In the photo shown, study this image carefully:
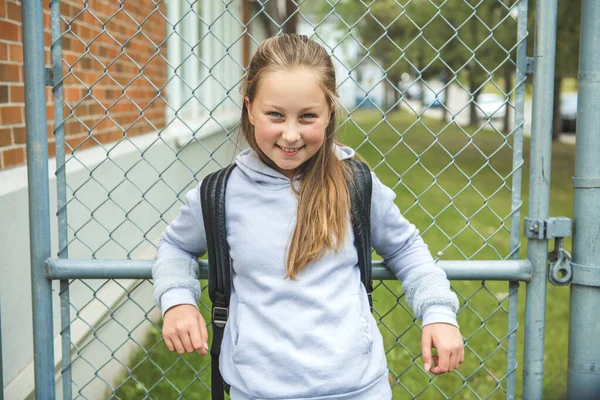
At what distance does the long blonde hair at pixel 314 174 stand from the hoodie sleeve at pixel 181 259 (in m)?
0.25

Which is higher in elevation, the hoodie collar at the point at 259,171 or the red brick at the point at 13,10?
the red brick at the point at 13,10

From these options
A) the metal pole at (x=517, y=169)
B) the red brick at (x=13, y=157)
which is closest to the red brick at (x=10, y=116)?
the red brick at (x=13, y=157)

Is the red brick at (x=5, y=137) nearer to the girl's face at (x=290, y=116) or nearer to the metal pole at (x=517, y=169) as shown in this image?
the girl's face at (x=290, y=116)

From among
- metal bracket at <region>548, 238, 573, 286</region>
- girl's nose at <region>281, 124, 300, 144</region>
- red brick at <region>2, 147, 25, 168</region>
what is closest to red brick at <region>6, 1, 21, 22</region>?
red brick at <region>2, 147, 25, 168</region>

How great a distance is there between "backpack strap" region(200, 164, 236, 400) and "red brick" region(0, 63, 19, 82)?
3.80 ft

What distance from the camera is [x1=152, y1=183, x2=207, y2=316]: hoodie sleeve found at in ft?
5.94

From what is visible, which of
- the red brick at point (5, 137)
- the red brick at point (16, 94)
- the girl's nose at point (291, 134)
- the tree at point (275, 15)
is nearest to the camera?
the girl's nose at point (291, 134)

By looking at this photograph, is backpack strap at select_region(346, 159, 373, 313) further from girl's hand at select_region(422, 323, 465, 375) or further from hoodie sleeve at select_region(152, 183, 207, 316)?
hoodie sleeve at select_region(152, 183, 207, 316)

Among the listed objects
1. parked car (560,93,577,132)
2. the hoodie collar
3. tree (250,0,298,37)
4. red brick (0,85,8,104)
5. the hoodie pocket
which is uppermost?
tree (250,0,298,37)

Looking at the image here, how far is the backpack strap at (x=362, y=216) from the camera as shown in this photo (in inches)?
71.4

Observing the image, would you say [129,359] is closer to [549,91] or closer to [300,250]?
[300,250]

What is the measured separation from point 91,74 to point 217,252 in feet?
6.92

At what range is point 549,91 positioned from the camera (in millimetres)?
2014

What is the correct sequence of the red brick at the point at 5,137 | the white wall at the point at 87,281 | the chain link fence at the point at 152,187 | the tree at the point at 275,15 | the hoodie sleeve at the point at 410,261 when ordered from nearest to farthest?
the hoodie sleeve at the point at 410,261
the chain link fence at the point at 152,187
the white wall at the point at 87,281
the red brick at the point at 5,137
the tree at the point at 275,15
